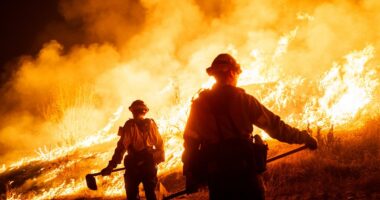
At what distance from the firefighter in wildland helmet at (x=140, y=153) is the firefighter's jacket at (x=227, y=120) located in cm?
219

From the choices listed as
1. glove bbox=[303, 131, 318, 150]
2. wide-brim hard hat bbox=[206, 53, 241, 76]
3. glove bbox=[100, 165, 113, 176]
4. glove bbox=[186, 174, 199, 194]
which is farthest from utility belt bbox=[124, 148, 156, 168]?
glove bbox=[303, 131, 318, 150]

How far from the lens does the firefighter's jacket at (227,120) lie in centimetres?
327

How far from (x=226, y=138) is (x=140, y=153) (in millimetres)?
2654

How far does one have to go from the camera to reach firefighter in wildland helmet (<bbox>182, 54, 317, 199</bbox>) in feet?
10.5

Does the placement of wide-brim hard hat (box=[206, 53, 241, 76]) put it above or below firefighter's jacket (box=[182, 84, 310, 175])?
above

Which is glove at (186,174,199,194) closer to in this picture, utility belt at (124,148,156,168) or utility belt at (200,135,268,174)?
utility belt at (200,135,268,174)

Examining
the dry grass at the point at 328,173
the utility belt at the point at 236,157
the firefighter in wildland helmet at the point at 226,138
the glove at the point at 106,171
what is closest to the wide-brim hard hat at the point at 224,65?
the firefighter in wildland helmet at the point at 226,138

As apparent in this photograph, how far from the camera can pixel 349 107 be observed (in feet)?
42.7

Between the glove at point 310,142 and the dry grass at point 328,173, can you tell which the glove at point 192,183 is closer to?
the glove at point 310,142

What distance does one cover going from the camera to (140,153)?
563cm

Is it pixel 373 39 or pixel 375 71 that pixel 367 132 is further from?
pixel 373 39

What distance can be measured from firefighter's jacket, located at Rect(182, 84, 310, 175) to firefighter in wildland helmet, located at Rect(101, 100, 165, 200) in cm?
219

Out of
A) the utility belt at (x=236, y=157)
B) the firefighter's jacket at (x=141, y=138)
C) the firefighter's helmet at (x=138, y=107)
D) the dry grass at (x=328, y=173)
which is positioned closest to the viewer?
the utility belt at (x=236, y=157)

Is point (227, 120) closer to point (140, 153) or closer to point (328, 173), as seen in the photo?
point (140, 153)
